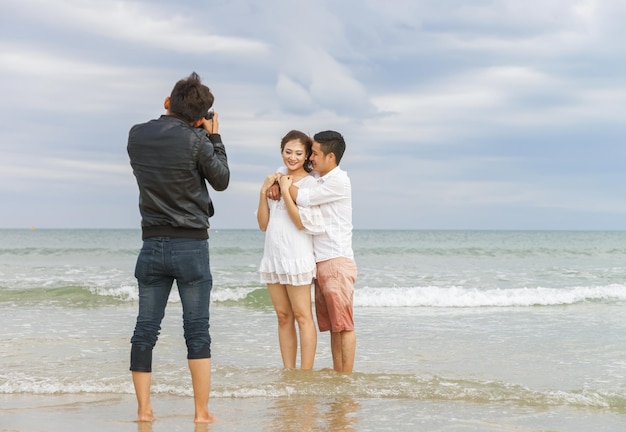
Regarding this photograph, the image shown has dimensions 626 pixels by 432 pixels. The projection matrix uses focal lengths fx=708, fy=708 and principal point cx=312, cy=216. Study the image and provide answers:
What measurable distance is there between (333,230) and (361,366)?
1.99 metres

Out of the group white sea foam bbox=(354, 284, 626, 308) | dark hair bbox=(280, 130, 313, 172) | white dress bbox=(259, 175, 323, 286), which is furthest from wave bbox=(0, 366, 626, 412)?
white sea foam bbox=(354, 284, 626, 308)

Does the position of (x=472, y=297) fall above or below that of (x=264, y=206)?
below

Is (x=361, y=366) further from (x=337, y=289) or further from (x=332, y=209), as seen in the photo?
(x=332, y=209)

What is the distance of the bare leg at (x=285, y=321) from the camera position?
545 cm

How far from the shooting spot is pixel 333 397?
205 inches

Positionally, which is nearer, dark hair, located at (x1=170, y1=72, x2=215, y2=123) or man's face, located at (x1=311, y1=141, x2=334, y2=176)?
dark hair, located at (x1=170, y1=72, x2=215, y2=123)

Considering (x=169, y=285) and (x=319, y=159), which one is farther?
(x=319, y=159)

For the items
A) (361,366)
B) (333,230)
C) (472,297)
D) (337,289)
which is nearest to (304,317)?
(337,289)

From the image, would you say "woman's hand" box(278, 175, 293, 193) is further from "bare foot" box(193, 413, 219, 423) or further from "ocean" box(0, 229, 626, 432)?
"bare foot" box(193, 413, 219, 423)

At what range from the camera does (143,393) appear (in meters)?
4.26

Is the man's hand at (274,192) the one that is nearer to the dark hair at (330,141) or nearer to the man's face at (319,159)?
the man's face at (319,159)

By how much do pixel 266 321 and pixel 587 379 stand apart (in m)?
5.04

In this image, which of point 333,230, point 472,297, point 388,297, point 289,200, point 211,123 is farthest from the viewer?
point 472,297

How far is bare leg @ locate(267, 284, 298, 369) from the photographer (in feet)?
17.9
